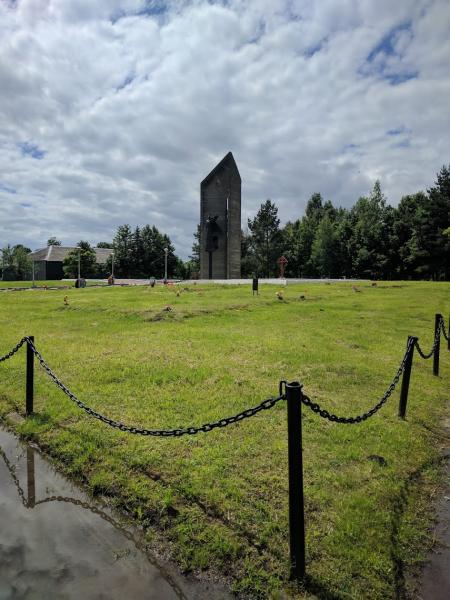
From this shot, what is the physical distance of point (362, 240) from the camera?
51469 mm

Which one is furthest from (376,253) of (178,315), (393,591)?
(393,591)

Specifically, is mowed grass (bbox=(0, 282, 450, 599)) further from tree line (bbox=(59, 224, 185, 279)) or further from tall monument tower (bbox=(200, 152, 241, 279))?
tree line (bbox=(59, 224, 185, 279))

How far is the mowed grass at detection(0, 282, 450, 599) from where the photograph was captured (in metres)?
2.89

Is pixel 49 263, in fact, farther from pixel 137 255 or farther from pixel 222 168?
pixel 222 168

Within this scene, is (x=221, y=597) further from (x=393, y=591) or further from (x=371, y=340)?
(x=371, y=340)

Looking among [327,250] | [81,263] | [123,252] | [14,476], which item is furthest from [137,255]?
[14,476]

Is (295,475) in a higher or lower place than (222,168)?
lower

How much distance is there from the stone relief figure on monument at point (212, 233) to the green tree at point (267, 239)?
2821cm

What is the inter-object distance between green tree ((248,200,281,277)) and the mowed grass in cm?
5315

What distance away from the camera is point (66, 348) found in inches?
352

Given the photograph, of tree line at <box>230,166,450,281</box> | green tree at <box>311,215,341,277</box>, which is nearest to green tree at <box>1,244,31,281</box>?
tree line at <box>230,166,450,281</box>

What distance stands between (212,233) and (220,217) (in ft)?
5.56

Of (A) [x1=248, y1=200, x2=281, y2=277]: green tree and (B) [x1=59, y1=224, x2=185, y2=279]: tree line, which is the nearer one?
(A) [x1=248, y1=200, x2=281, y2=277]: green tree

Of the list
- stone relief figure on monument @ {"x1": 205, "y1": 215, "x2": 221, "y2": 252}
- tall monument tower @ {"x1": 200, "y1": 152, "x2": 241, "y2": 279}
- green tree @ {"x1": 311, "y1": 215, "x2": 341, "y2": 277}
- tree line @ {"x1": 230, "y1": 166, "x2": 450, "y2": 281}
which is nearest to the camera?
stone relief figure on monument @ {"x1": 205, "y1": 215, "x2": 221, "y2": 252}
